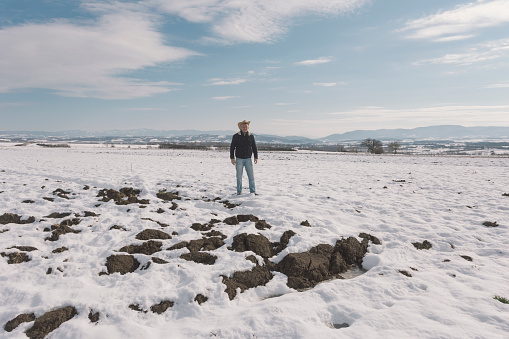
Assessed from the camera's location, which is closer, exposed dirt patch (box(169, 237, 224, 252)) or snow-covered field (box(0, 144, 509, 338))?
snow-covered field (box(0, 144, 509, 338))

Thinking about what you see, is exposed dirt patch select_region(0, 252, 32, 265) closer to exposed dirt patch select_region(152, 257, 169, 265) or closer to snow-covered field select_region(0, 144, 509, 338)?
snow-covered field select_region(0, 144, 509, 338)

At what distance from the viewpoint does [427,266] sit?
4.90 metres

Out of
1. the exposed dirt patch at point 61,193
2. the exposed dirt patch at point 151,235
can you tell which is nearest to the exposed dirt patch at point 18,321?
the exposed dirt patch at point 151,235

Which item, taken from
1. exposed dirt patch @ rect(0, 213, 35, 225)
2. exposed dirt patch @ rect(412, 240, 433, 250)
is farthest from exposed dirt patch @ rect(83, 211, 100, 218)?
exposed dirt patch @ rect(412, 240, 433, 250)

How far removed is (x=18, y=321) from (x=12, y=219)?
4.34m

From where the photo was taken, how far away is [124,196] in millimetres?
8680

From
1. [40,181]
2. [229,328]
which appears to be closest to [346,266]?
[229,328]

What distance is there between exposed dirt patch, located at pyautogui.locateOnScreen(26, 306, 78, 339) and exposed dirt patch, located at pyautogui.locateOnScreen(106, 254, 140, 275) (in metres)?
1.00

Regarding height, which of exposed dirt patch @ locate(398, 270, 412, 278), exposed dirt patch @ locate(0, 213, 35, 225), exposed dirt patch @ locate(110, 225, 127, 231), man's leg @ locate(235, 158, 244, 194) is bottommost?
exposed dirt patch @ locate(398, 270, 412, 278)

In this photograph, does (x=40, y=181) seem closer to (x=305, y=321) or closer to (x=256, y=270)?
(x=256, y=270)

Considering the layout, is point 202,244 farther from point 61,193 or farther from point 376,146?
point 376,146

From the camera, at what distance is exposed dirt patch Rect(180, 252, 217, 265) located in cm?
492

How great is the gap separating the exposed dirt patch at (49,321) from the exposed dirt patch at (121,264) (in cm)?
100

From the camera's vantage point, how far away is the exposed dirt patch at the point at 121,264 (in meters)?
4.57
